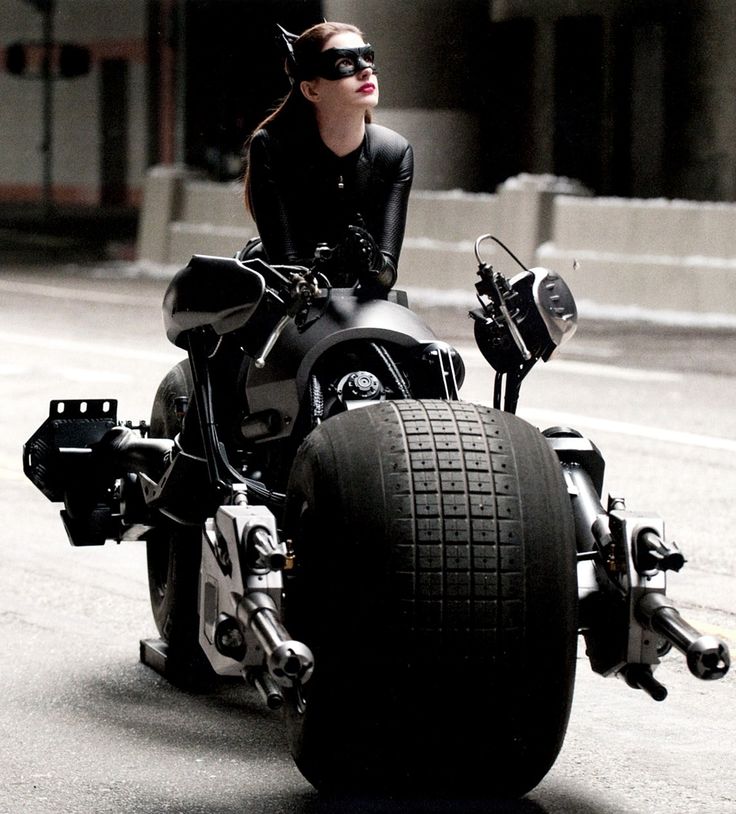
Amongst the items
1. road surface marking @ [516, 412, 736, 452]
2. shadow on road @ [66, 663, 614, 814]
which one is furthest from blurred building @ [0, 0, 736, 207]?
shadow on road @ [66, 663, 614, 814]

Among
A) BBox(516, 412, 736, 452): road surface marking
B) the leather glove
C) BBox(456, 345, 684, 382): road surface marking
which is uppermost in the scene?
the leather glove

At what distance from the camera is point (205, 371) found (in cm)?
550

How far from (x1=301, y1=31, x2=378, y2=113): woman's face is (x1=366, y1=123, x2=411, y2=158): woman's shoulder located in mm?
Answer: 133

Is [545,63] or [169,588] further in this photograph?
[545,63]

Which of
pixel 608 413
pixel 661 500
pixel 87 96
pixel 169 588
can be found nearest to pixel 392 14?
pixel 608 413

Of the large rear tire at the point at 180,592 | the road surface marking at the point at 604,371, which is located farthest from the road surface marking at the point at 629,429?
the large rear tire at the point at 180,592

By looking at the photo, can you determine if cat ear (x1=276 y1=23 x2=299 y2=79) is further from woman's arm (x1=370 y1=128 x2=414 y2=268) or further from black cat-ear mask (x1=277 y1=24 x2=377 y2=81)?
woman's arm (x1=370 y1=128 x2=414 y2=268)

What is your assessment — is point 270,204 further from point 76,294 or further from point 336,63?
point 76,294

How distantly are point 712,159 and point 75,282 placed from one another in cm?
779

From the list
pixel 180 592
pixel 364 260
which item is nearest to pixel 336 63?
pixel 364 260

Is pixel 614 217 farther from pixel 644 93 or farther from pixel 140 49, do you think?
pixel 140 49

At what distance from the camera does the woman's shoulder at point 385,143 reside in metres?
5.82

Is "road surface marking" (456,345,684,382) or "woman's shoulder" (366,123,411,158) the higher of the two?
"woman's shoulder" (366,123,411,158)

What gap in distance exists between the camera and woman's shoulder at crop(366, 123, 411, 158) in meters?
5.82
